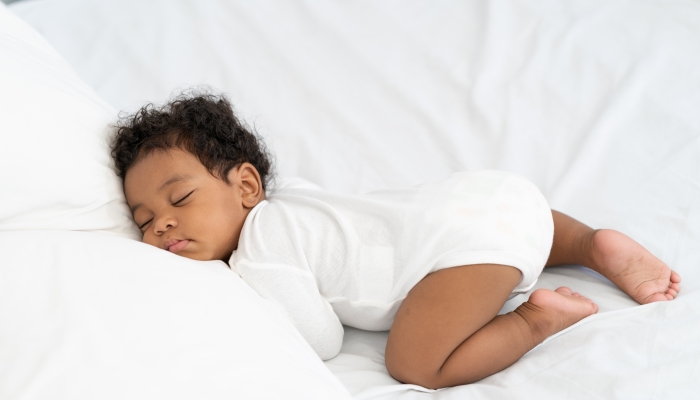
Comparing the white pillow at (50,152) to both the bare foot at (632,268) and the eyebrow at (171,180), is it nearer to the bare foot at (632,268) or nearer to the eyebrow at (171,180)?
the eyebrow at (171,180)

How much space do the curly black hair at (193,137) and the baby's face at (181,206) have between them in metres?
0.02

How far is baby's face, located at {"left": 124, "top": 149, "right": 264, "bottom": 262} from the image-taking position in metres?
1.18

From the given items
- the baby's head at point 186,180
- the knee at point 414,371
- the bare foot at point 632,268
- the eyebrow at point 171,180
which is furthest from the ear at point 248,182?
the bare foot at point 632,268

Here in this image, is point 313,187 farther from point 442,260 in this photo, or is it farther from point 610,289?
point 610,289

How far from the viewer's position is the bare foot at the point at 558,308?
3.55 feet

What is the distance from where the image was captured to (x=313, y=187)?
1412 millimetres

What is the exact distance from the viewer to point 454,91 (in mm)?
1712

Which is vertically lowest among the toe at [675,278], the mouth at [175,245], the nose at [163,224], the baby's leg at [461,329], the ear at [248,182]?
the baby's leg at [461,329]

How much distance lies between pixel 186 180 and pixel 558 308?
71 cm

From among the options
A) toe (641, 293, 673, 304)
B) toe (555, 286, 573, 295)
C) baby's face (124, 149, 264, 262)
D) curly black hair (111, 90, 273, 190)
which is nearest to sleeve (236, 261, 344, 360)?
baby's face (124, 149, 264, 262)

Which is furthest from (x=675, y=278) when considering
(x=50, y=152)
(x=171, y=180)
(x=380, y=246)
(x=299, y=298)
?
(x=50, y=152)

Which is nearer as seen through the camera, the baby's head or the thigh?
the thigh

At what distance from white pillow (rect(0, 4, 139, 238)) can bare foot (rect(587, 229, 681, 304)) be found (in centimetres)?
88

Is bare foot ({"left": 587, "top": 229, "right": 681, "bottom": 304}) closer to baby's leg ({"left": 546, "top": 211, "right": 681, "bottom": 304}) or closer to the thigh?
baby's leg ({"left": 546, "top": 211, "right": 681, "bottom": 304})
